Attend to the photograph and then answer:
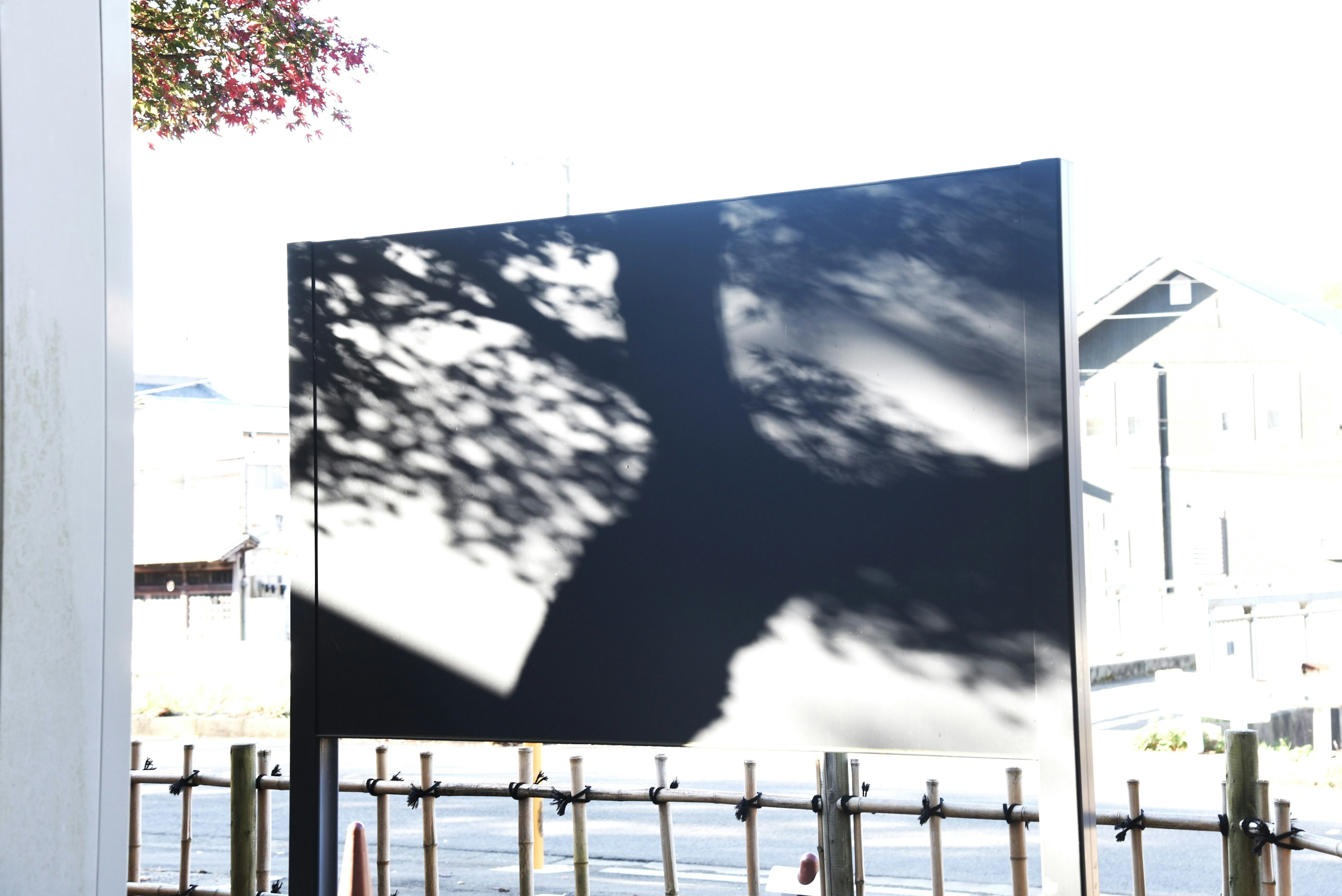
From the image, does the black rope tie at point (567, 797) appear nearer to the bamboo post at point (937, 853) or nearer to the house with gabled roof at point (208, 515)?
the bamboo post at point (937, 853)

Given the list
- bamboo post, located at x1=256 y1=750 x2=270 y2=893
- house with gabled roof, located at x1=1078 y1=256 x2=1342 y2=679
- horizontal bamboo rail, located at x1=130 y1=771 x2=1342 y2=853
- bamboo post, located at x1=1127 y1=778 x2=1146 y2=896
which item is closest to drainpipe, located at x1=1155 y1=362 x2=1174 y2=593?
house with gabled roof, located at x1=1078 y1=256 x2=1342 y2=679

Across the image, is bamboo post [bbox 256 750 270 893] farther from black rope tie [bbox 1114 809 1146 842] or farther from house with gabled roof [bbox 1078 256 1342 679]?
house with gabled roof [bbox 1078 256 1342 679]

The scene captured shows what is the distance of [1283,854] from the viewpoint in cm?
410

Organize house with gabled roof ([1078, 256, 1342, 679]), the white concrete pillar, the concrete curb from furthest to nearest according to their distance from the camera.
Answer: house with gabled roof ([1078, 256, 1342, 679]) → the concrete curb → the white concrete pillar

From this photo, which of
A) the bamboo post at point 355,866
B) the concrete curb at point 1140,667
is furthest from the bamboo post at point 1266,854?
the concrete curb at point 1140,667

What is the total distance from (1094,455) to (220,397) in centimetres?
2528

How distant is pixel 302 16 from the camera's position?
24.2ft

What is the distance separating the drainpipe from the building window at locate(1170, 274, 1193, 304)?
141cm

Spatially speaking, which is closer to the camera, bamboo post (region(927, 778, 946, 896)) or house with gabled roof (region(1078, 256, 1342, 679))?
bamboo post (region(927, 778, 946, 896))

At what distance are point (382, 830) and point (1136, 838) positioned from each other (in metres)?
3.27

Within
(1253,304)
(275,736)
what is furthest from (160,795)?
(1253,304)

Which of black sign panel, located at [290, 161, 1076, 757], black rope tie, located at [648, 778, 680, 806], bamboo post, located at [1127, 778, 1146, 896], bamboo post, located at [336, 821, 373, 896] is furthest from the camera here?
black rope tie, located at [648, 778, 680, 806]

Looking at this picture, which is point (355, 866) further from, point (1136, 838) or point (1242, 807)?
point (1242, 807)

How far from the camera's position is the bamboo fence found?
12.8ft
